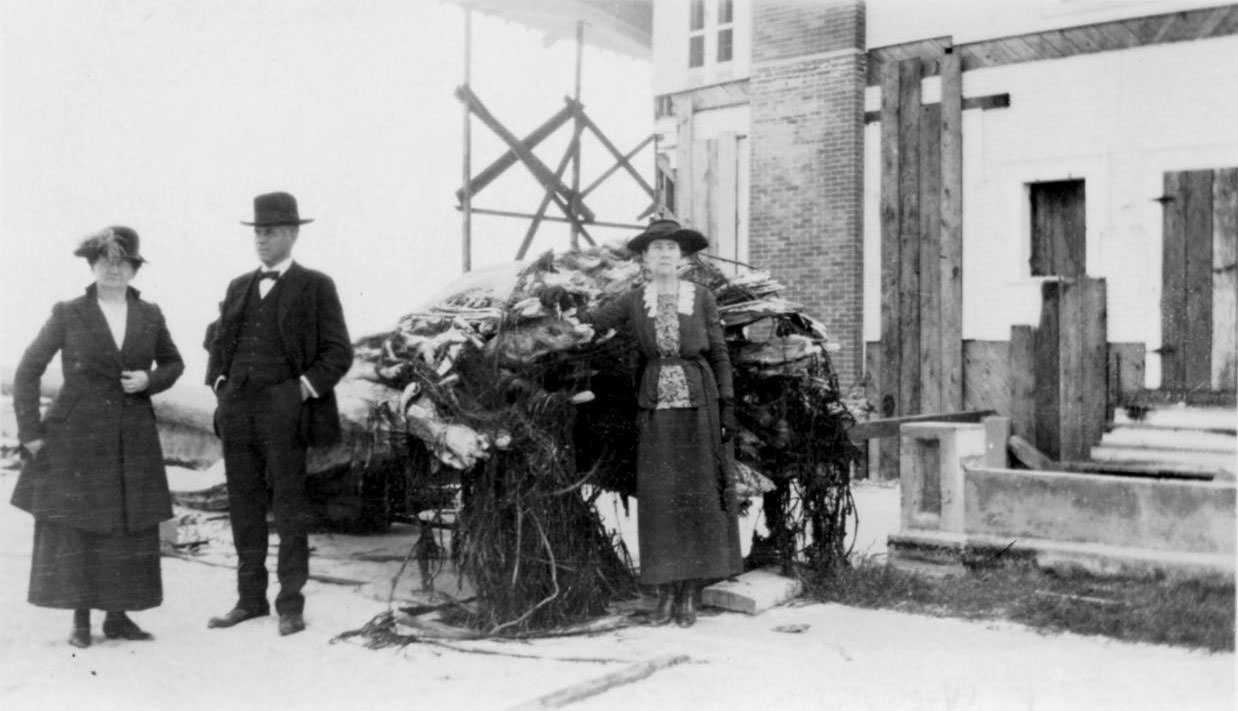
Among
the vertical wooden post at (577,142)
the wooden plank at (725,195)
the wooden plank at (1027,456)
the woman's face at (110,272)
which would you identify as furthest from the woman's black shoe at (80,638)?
the vertical wooden post at (577,142)

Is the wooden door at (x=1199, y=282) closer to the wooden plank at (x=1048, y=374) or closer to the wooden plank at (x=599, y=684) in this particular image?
the wooden plank at (x=1048, y=374)

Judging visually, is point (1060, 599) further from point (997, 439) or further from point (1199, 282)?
point (1199, 282)

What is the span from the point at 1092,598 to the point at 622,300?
285cm

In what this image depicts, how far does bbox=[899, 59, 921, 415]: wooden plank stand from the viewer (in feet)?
37.4

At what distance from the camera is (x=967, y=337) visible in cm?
1105

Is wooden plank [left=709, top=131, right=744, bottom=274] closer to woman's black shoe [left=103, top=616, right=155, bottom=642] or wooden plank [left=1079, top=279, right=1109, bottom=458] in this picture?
wooden plank [left=1079, top=279, right=1109, bottom=458]

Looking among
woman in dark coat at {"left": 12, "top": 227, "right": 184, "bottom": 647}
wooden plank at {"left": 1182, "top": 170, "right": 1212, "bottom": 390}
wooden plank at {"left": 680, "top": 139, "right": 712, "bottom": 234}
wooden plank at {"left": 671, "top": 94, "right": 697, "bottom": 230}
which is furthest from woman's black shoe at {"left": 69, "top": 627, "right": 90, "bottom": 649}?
wooden plank at {"left": 671, "top": 94, "right": 697, "bottom": 230}

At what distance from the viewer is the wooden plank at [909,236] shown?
11.4m

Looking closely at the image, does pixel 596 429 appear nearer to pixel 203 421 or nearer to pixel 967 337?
pixel 203 421

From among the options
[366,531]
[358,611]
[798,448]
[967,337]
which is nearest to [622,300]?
[798,448]

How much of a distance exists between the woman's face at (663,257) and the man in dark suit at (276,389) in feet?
5.08

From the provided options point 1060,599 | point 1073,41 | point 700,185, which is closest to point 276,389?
point 1060,599

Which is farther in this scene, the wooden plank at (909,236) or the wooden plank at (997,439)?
the wooden plank at (909,236)

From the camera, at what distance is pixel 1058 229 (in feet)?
34.9
